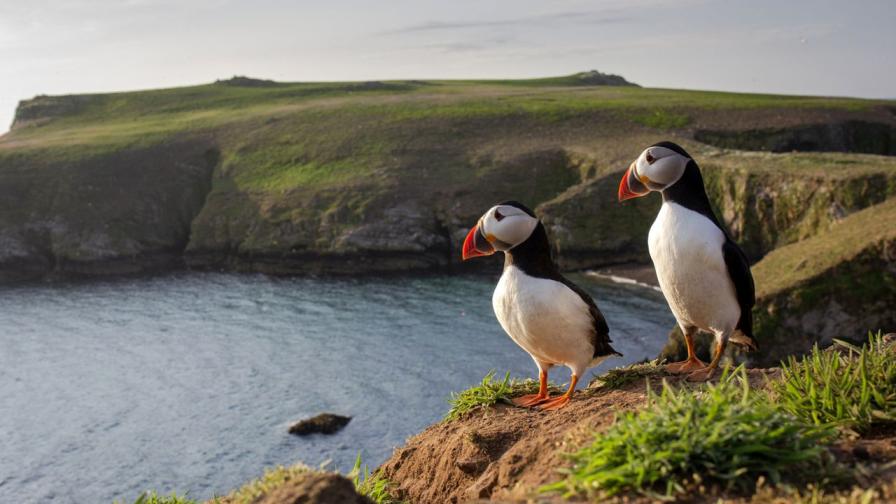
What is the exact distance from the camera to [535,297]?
34.3ft

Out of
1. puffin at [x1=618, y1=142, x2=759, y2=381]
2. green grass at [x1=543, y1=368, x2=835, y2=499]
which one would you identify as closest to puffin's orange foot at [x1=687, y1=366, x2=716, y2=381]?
puffin at [x1=618, y1=142, x2=759, y2=381]

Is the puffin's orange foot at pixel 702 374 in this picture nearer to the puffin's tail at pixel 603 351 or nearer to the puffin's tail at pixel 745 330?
the puffin's tail at pixel 603 351

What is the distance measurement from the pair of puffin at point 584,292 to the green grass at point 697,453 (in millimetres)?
3893

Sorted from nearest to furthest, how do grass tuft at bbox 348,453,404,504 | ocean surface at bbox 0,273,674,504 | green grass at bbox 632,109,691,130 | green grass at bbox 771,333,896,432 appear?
green grass at bbox 771,333,896,432
grass tuft at bbox 348,453,404,504
ocean surface at bbox 0,273,674,504
green grass at bbox 632,109,691,130

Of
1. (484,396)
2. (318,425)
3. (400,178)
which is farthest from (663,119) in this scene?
(484,396)

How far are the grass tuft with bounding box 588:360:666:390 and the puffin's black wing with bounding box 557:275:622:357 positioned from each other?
0.32 m

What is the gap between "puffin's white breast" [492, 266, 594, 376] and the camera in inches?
412

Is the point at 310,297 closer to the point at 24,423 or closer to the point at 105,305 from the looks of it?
the point at 105,305

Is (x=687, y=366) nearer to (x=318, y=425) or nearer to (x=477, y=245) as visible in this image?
(x=477, y=245)

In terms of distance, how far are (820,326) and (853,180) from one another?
63.0 feet

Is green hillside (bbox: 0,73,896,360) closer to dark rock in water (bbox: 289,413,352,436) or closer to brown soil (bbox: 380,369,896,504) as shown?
dark rock in water (bbox: 289,413,352,436)

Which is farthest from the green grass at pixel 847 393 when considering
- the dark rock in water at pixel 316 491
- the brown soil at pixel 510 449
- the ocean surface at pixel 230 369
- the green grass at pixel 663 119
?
the green grass at pixel 663 119

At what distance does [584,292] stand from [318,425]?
2806cm

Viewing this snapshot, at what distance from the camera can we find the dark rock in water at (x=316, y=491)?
6.65m
